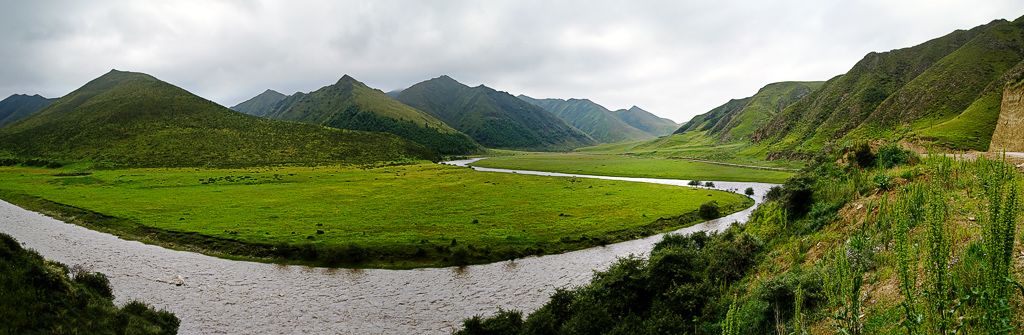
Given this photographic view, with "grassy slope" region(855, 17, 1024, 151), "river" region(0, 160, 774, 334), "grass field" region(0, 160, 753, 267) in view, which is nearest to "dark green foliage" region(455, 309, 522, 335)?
"river" region(0, 160, 774, 334)

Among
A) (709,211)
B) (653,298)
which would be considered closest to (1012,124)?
(653,298)

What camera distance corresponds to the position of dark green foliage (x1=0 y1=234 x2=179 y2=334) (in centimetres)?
1386

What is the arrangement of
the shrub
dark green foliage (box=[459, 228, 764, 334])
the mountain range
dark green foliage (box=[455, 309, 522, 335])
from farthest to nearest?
the mountain range
dark green foliage (box=[455, 309, 522, 335])
dark green foliage (box=[459, 228, 764, 334])
the shrub

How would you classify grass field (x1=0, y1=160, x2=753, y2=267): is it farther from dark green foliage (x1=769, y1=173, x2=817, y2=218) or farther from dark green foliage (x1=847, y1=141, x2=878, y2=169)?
dark green foliage (x1=847, y1=141, x2=878, y2=169)

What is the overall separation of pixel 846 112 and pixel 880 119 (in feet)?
94.8

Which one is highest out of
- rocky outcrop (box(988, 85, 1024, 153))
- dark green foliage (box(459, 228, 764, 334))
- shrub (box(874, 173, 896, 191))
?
rocky outcrop (box(988, 85, 1024, 153))

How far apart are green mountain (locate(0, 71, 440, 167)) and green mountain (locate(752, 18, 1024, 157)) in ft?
540

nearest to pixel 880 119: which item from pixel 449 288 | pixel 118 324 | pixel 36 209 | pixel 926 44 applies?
pixel 926 44

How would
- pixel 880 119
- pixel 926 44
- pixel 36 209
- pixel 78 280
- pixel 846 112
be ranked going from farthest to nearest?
pixel 926 44 < pixel 846 112 < pixel 880 119 < pixel 36 209 < pixel 78 280

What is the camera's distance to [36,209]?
180 feet

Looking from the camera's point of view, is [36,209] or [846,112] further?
[846,112]

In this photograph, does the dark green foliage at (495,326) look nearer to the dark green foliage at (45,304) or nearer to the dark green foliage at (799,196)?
the dark green foliage at (45,304)

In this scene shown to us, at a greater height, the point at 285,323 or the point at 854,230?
the point at 854,230

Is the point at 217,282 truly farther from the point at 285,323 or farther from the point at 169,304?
the point at 285,323
